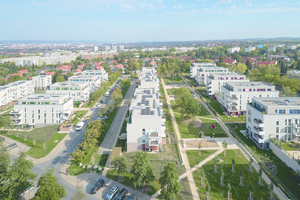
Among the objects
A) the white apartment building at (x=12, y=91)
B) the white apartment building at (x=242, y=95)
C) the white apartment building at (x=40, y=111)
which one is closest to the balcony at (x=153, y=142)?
the white apartment building at (x=40, y=111)

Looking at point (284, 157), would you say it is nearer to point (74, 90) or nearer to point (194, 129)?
point (194, 129)

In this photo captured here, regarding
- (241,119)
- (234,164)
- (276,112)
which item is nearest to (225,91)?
(241,119)

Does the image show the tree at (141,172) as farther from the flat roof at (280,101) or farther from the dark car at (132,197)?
the flat roof at (280,101)

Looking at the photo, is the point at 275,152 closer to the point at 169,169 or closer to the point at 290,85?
the point at 169,169

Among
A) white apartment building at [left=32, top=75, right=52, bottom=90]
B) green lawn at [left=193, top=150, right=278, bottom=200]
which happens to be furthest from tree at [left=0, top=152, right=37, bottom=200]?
white apartment building at [left=32, top=75, right=52, bottom=90]

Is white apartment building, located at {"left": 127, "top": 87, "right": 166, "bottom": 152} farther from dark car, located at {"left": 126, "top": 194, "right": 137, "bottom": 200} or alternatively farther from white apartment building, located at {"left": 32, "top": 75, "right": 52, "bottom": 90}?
white apartment building, located at {"left": 32, "top": 75, "right": 52, "bottom": 90}

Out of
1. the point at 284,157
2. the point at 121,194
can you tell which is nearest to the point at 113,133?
the point at 121,194
